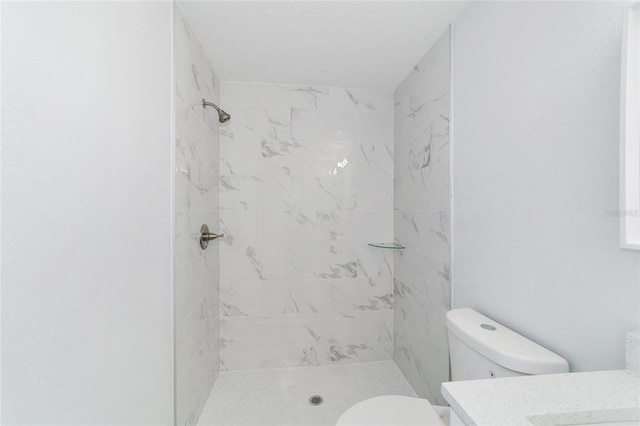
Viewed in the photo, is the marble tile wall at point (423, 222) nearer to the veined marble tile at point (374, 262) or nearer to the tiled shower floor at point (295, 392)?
the veined marble tile at point (374, 262)

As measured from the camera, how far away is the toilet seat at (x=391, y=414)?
104cm

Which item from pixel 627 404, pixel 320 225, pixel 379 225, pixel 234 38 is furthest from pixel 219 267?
pixel 627 404

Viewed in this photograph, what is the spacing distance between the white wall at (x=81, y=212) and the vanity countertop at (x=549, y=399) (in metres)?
0.89

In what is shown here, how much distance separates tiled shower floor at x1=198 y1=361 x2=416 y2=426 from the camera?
167 cm

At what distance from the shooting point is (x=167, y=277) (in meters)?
1.25

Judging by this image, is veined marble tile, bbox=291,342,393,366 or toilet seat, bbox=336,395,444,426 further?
veined marble tile, bbox=291,342,393,366

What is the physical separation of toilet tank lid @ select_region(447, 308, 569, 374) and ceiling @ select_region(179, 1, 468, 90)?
4.64 ft

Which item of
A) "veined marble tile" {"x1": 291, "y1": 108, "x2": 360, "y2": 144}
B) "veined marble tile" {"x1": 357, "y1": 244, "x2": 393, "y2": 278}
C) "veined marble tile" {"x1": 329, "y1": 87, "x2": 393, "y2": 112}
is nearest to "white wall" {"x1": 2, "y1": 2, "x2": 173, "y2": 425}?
"veined marble tile" {"x1": 291, "y1": 108, "x2": 360, "y2": 144}

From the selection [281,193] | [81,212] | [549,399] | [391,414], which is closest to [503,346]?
[549,399]

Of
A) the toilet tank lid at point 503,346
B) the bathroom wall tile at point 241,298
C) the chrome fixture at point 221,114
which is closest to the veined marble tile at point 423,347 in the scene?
the toilet tank lid at point 503,346

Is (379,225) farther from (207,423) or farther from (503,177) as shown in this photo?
(207,423)

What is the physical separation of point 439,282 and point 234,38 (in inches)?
69.9

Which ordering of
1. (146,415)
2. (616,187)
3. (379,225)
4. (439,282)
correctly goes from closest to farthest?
(616,187) < (146,415) < (439,282) < (379,225)

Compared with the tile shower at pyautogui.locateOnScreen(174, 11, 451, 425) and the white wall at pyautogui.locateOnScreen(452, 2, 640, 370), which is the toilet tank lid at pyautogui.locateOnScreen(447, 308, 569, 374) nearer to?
the white wall at pyautogui.locateOnScreen(452, 2, 640, 370)
